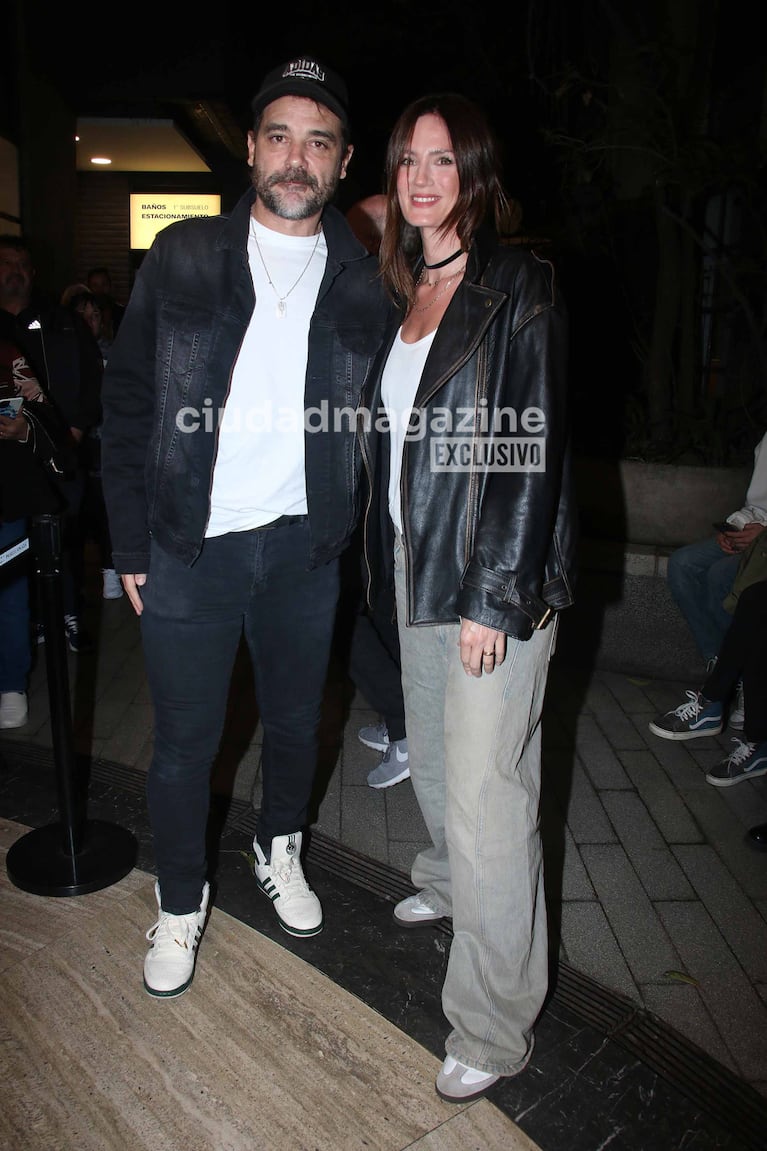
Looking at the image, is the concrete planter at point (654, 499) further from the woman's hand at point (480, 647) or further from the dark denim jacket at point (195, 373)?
the woman's hand at point (480, 647)

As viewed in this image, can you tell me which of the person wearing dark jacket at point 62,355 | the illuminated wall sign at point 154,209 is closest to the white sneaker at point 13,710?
the person wearing dark jacket at point 62,355

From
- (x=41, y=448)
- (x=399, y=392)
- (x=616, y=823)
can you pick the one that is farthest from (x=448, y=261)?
(x=616, y=823)

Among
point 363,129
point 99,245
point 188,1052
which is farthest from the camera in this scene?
point 99,245

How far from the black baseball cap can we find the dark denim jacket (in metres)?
0.25

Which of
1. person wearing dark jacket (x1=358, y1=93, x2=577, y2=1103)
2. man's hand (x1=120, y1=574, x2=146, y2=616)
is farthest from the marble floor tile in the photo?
man's hand (x1=120, y1=574, x2=146, y2=616)

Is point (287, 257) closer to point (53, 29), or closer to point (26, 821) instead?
point (26, 821)

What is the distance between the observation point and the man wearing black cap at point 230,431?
2203 millimetres

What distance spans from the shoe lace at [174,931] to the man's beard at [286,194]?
6.37 feet

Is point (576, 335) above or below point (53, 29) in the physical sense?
below

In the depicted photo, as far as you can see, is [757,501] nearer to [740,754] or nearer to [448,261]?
[740,754]

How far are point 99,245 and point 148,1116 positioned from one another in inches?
639

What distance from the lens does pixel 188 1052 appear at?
2.16 metres

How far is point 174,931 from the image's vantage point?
95.0 inches

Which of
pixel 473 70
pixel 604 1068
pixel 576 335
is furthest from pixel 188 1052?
pixel 473 70
